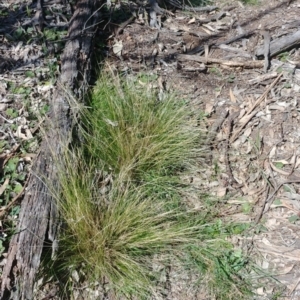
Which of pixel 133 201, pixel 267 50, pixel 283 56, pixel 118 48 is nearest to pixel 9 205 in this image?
pixel 133 201

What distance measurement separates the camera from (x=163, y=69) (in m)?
4.11

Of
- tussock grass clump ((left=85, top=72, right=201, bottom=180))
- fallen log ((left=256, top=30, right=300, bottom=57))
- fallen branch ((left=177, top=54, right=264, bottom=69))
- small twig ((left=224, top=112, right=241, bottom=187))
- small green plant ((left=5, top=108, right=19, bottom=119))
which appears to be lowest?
small twig ((left=224, top=112, right=241, bottom=187))

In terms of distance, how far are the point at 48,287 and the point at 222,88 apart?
2.09 m

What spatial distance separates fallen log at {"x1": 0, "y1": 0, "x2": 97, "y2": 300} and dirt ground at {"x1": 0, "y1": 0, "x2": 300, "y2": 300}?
0.63 ft

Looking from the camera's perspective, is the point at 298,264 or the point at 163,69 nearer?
the point at 298,264

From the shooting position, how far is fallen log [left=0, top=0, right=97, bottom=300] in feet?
8.43

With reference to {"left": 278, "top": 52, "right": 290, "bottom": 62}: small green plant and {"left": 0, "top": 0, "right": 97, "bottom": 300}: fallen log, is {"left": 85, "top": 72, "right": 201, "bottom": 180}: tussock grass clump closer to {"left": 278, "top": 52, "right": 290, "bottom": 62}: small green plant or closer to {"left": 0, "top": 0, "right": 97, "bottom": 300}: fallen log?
{"left": 0, "top": 0, "right": 97, "bottom": 300}: fallen log

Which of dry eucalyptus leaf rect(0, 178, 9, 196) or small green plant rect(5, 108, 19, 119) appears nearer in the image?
dry eucalyptus leaf rect(0, 178, 9, 196)

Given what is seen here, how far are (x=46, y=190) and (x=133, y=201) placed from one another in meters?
0.52

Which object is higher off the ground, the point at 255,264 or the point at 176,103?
the point at 176,103

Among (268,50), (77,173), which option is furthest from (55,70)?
(268,50)

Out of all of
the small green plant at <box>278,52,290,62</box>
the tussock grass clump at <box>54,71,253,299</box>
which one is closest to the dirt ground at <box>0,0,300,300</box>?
the small green plant at <box>278,52,290,62</box>

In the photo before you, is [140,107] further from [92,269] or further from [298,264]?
[298,264]

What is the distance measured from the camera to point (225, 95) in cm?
388
